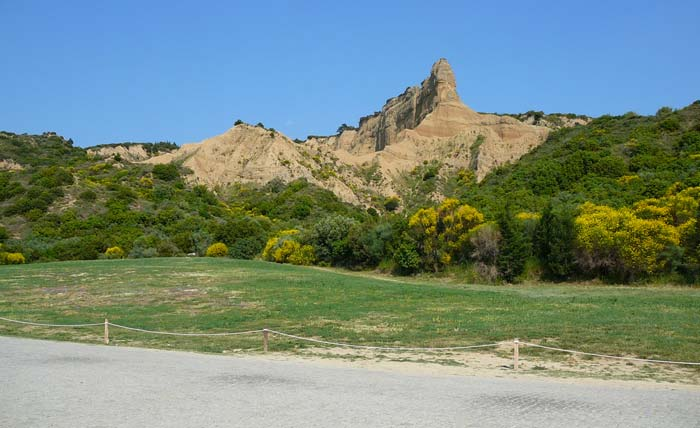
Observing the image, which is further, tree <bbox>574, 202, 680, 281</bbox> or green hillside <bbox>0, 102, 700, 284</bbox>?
green hillside <bbox>0, 102, 700, 284</bbox>

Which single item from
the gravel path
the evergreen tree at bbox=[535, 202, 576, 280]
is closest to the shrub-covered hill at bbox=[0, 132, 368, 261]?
the evergreen tree at bbox=[535, 202, 576, 280]

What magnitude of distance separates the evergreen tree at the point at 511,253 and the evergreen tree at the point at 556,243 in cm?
118

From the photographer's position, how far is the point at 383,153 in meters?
118

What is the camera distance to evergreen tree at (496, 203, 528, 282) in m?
39.1

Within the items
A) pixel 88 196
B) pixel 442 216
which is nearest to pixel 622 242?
pixel 442 216

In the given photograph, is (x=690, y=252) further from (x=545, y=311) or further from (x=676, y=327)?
(x=676, y=327)

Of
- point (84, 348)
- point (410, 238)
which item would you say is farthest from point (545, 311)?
point (410, 238)

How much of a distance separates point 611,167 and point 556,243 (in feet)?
97.1

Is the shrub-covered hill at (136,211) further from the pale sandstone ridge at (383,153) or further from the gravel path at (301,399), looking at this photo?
the gravel path at (301,399)

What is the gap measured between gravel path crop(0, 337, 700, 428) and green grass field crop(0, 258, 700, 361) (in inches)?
172

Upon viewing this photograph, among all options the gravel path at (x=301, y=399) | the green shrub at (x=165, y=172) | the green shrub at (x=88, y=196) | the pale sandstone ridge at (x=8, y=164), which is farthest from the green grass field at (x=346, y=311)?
the pale sandstone ridge at (x=8, y=164)

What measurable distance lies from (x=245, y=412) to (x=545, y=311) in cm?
1628

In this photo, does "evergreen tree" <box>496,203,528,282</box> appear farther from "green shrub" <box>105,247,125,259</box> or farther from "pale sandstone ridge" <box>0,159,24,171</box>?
"pale sandstone ridge" <box>0,159,24,171</box>

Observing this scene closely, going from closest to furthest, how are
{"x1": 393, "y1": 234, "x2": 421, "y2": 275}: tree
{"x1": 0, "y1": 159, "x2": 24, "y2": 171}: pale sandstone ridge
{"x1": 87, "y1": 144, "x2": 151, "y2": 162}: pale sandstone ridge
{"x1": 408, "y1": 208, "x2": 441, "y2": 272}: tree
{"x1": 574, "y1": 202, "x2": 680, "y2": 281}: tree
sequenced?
{"x1": 574, "y1": 202, "x2": 680, "y2": 281}: tree, {"x1": 408, "y1": 208, "x2": 441, "y2": 272}: tree, {"x1": 393, "y1": 234, "x2": 421, "y2": 275}: tree, {"x1": 0, "y1": 159, "x2": 24, "y2": 171}: pale sandstone ridge, {"x1": 87, "y1": 144, "x2": 151, "y2": 162}: pale sandstone ridge
